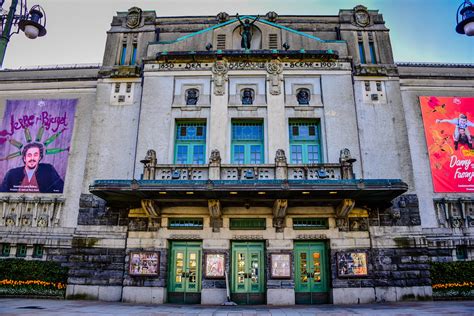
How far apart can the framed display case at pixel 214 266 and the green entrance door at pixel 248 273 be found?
65 centimetres

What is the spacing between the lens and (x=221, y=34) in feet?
66.8

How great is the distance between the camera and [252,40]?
2081cm

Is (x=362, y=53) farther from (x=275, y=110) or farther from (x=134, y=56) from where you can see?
(x=134, y=56)

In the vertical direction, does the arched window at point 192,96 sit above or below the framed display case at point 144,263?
above

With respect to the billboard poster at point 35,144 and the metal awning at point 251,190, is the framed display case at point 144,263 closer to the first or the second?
the metal awning at point 251,190

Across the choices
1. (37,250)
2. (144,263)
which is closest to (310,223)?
(144,263)

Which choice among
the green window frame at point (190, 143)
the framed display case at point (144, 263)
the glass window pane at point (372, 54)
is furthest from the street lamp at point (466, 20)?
the framed display case at point (144, 263)

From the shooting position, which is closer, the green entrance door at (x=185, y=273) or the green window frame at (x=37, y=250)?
the green entrance door at (x=185, y=273)

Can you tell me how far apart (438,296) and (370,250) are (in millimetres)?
3689

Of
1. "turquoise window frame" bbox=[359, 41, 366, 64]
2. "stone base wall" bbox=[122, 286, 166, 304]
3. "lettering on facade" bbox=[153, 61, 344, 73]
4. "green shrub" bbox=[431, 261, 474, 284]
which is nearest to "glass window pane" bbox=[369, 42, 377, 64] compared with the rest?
"turquoise window frame" bbox=[359, 41, 366, 64]

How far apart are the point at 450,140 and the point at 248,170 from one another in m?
11.9

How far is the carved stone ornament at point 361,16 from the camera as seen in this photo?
20484mm

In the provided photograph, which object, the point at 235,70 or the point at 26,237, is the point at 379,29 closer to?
the point at 235,70

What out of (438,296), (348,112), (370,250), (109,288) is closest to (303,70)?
(348,112)
